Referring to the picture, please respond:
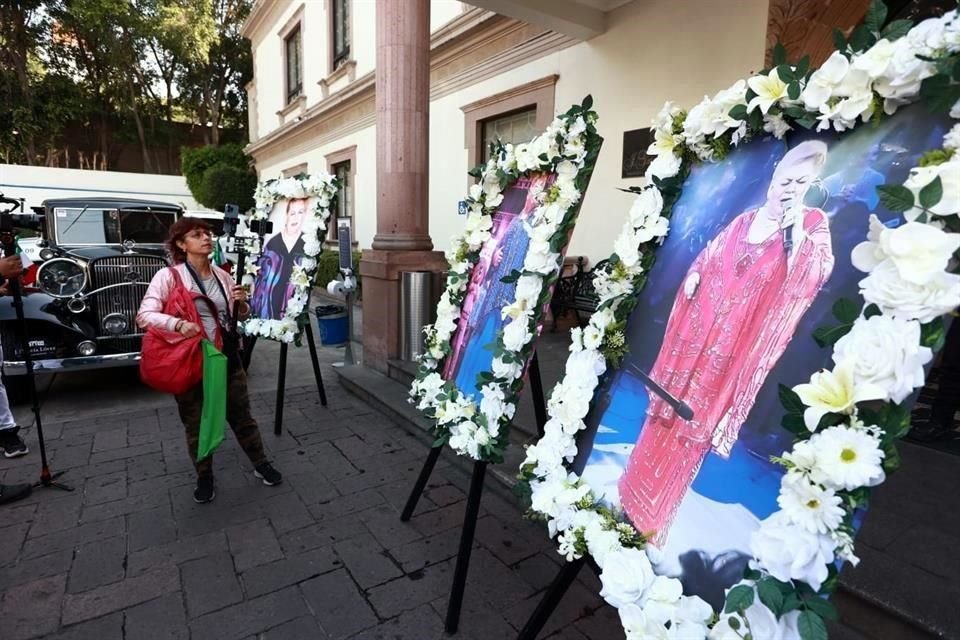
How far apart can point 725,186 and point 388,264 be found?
4032 mm

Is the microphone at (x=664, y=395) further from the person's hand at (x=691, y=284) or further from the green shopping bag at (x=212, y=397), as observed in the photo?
the green shopping bag at (x=212, y=397)

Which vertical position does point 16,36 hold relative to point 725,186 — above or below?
above

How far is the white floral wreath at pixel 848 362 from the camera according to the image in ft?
3.14

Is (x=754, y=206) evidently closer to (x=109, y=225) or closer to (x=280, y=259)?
(x=280, y=259)

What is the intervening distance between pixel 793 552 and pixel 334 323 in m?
5.47

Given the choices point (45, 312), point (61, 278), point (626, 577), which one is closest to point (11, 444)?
point (45, 312)

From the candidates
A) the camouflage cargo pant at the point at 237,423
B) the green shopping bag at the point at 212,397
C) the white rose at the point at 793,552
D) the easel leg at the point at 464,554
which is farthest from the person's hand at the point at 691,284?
the camouflage cargo pant at the point at 237,423

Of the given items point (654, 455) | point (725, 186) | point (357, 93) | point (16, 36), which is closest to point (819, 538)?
point (654, 455)

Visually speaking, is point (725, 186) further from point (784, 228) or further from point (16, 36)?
point (16, 36)

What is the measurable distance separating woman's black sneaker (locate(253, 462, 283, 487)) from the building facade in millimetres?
2043

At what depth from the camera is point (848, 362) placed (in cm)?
103

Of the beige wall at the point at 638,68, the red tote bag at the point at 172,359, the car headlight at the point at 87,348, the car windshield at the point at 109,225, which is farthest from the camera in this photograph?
the car windshield at the point at 109,225

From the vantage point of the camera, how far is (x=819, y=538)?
102cm

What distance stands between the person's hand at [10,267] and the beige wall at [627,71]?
17.6 feet
